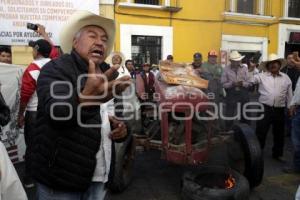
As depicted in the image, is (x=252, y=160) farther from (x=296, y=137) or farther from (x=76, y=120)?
(x=76, y=120)

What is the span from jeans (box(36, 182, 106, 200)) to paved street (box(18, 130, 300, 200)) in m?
2.41

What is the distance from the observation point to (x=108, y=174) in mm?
2193

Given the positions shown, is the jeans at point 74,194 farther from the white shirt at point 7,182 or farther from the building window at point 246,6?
the building window at point 246,6

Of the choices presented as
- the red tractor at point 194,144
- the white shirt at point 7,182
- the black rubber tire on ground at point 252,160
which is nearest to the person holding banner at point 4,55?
the red tractor at point 194,144

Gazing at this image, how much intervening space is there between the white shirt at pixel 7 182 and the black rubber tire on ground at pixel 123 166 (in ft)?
→ 8.31

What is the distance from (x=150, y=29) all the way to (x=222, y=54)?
3.32 meters

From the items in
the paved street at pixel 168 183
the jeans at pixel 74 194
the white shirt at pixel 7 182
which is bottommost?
the paved street at pixel 168 183

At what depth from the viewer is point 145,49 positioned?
1230 cm

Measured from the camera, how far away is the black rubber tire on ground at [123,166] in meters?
4.41

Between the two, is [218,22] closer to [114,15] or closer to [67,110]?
[114,15]

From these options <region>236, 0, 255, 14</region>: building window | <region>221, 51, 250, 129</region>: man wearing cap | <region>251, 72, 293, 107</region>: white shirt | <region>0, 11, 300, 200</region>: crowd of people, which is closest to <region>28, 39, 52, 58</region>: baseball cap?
<region>0, 11, 300, 200</region>: crowd of people

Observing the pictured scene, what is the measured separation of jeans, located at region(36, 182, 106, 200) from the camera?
203 centimetres

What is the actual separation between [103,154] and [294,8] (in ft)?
52.2

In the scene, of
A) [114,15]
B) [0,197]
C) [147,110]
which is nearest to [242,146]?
[147,110]
